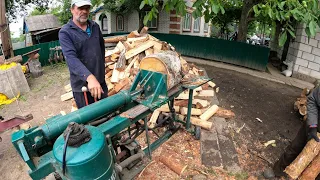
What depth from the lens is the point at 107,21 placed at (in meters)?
18.4

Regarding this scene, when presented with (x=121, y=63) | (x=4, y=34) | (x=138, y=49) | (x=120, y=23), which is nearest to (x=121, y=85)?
(x=121, y=63)

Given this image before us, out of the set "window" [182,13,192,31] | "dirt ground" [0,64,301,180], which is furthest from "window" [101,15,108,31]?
"dirt ground" [0,64,301,180]

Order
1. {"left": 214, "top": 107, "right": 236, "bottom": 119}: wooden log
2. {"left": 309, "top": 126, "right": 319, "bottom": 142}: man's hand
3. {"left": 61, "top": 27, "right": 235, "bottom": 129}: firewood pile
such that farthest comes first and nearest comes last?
{"left": 214, "top": 107, "right": 236, "bottom": 119}: wooden log < {"left": 61, "top": 27, "right": 235, "bottom": 129}: firewood pile < {"left": 309, "top": 126, "right": 319, "bottom": 142}: man's hand

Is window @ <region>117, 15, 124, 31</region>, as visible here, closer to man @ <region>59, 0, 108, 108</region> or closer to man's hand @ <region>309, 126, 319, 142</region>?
man @ <region>59, 0, 108, 108</region>

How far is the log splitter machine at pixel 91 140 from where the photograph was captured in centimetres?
138

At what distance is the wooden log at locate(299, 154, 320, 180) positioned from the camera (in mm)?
2875

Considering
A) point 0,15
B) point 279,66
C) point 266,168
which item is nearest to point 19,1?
point 0,15

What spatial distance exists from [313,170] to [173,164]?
2.02 metres

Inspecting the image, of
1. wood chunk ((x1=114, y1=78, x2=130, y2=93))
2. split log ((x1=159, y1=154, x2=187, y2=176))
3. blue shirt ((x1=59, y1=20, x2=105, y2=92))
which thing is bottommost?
split log ((x1=159, y1=154, x2=187, y2=176))

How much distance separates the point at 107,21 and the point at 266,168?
17977 millimetres

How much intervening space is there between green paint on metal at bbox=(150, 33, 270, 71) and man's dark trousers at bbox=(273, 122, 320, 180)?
7.09 m

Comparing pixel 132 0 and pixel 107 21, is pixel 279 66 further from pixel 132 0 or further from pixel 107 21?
pixel 107 21

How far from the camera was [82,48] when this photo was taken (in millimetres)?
2570

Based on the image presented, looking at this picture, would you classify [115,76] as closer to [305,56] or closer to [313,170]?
[313,170]
